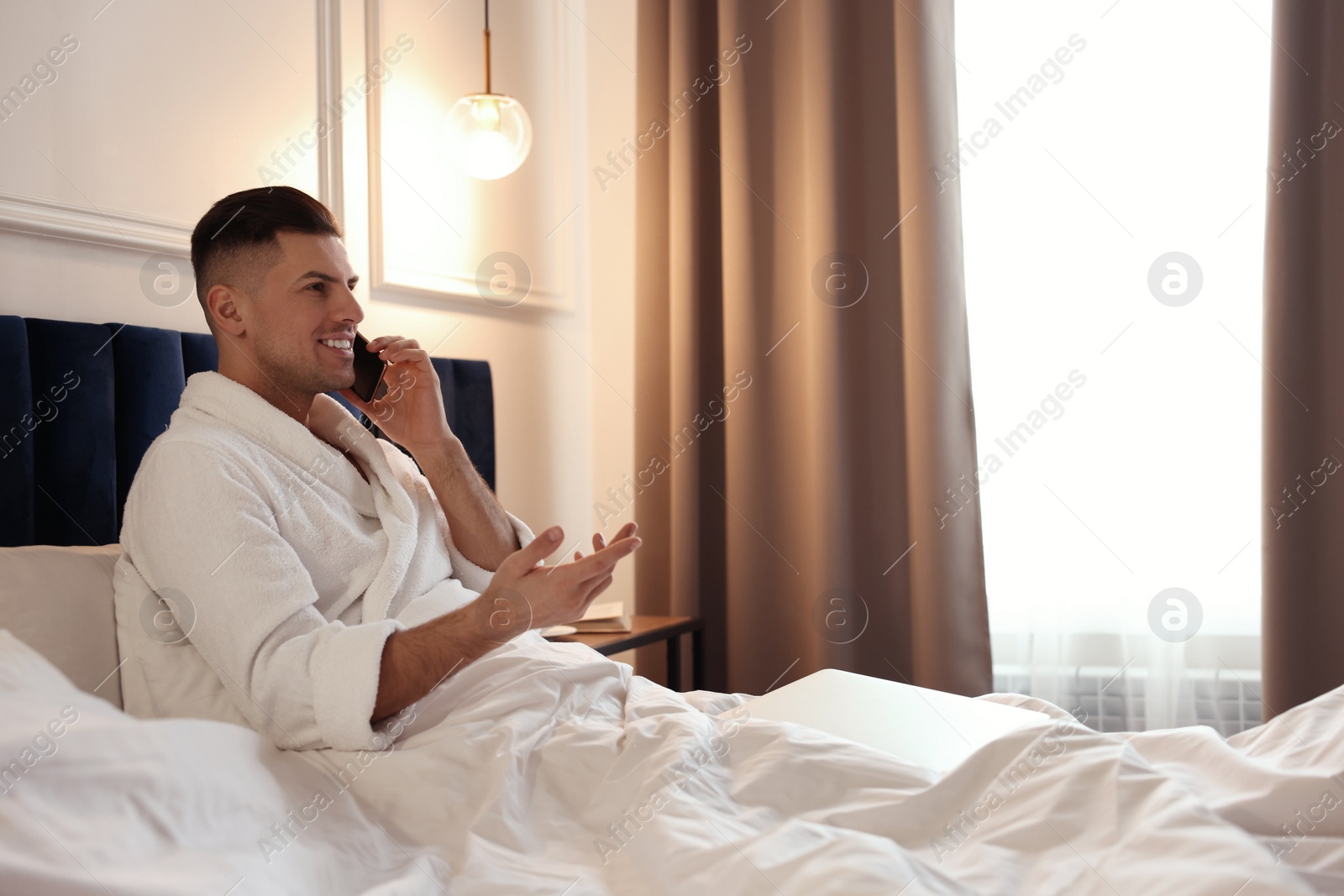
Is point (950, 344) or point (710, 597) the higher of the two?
point (950, 344)

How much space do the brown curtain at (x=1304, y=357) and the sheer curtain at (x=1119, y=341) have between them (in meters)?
0.09

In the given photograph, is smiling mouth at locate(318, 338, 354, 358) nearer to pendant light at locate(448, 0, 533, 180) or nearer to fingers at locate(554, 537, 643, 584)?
fingers at locate(554, 537, 643, 584)

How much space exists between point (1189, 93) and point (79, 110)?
92.2 inches

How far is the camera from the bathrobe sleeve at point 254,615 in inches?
46.3

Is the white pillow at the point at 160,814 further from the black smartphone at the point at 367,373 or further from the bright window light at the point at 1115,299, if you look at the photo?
the bright window light at the point at 1115,299

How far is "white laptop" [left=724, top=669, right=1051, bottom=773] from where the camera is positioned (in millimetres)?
1185

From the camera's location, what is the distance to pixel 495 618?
47.0 inches

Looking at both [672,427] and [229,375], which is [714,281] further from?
[229,375]

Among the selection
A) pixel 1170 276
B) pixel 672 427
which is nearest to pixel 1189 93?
pixel 1170 276

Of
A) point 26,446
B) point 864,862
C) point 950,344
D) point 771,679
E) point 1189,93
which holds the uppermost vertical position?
point 1189,93

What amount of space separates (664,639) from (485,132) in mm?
1363

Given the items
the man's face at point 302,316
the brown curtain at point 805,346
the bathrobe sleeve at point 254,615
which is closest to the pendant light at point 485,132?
the brown curtain at point 805,346

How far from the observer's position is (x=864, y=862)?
0.79 m

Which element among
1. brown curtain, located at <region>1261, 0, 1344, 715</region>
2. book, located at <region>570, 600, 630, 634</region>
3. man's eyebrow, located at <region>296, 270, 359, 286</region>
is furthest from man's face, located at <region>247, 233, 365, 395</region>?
brown curtain, located at <region>1261, 0, 1344, 715</region>
